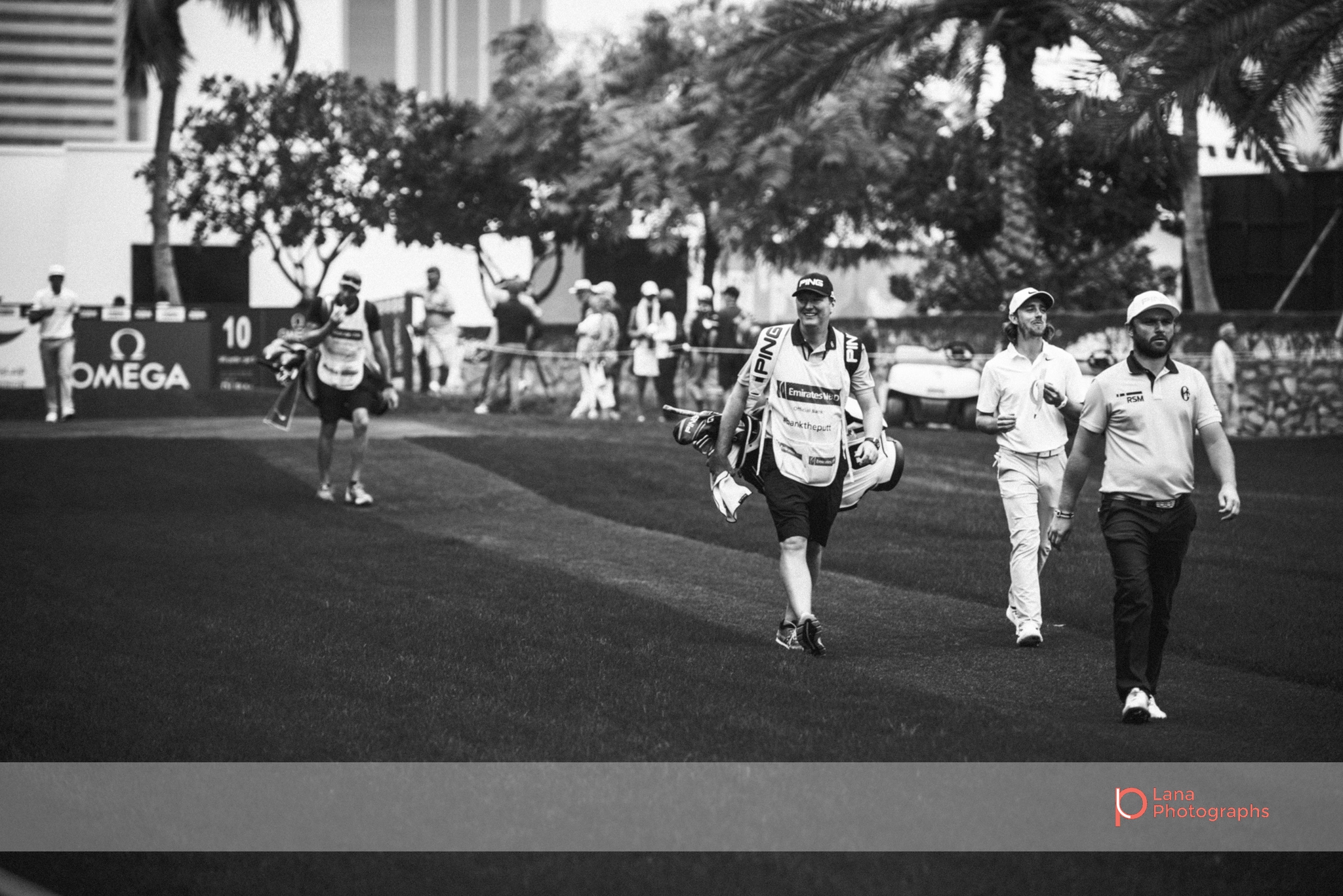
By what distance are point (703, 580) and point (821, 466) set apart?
9.70 ft

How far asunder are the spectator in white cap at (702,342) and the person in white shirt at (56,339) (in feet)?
30.0

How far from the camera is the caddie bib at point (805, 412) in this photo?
8.33 meters

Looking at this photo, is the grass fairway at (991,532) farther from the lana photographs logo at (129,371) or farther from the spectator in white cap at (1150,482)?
the lana photographs logo at (129,371)

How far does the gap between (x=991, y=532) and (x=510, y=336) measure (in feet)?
37.4

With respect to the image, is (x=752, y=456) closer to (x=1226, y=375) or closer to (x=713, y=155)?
(x=1226, y=375)

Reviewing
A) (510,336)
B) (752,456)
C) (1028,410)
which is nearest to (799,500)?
(752,456)

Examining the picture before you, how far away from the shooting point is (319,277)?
168ft

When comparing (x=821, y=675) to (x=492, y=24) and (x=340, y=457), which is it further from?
(x=492, y=24)

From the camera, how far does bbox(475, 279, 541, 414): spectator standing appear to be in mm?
24000

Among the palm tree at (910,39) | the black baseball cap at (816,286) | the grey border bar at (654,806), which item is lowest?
the grey border bar at (654,806)

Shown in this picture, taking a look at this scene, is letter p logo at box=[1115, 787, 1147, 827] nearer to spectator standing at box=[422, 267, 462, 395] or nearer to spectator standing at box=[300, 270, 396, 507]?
spectator standing at box=[300, 270, 396, 507]

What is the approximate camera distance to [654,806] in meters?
5.44

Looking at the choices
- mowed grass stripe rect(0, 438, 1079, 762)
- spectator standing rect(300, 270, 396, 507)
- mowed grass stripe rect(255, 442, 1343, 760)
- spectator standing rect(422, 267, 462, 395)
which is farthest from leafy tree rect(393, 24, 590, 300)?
mowed grass stripe rect(0, 438, 1079, 762)

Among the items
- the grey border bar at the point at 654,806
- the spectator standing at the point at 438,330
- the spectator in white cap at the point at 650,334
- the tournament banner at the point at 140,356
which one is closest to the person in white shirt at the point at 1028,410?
the grey border bar at the point at 654,806
